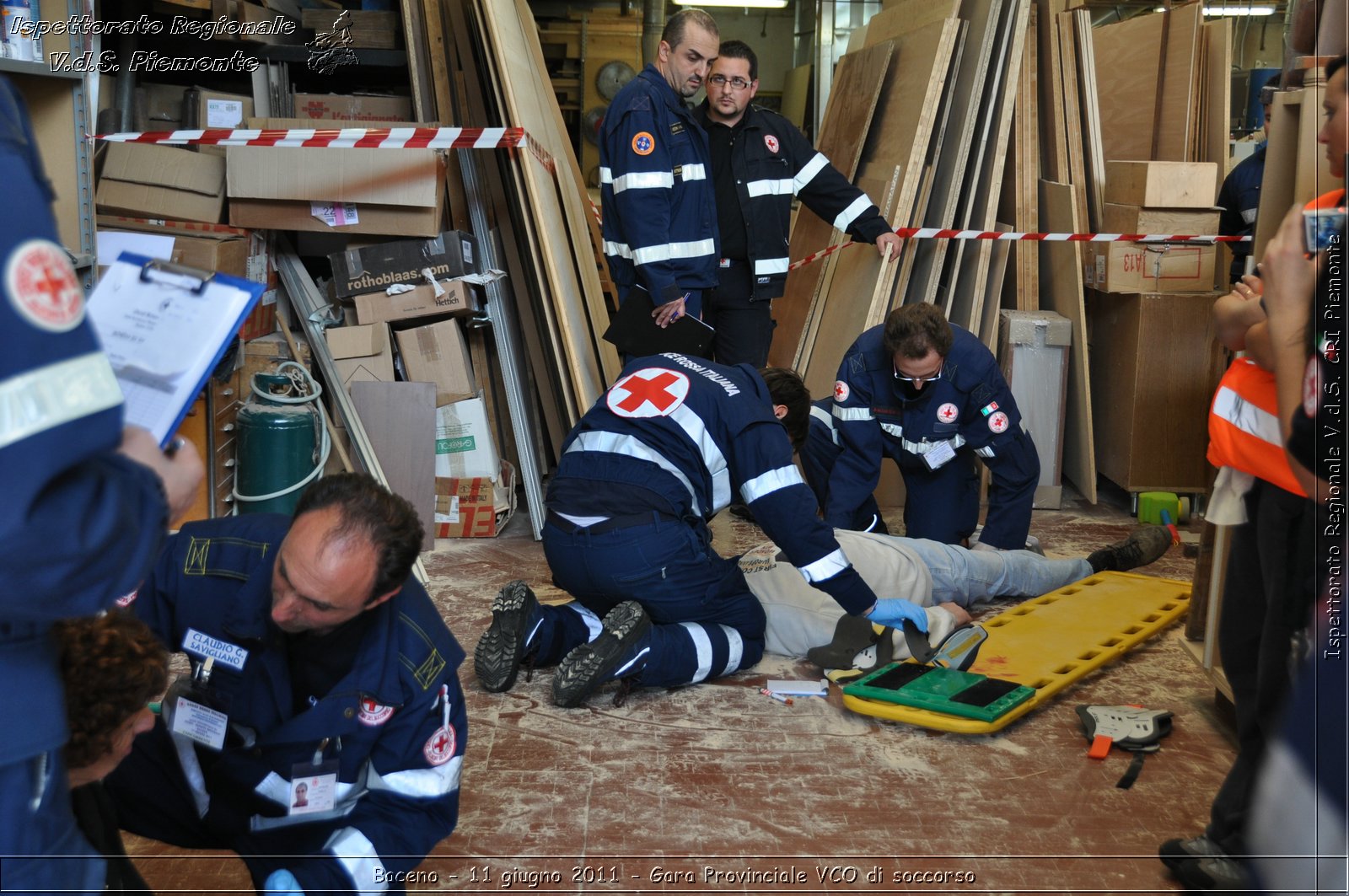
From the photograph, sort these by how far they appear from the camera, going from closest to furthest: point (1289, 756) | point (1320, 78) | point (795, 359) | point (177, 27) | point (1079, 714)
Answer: point (1289, 756) → point (1320, 78) → point (1079, 714) → point (177, 27) → point (795, 359)

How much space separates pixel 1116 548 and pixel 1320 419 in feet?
8.67

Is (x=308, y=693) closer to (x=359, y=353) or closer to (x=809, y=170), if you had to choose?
(x=359, y=353)

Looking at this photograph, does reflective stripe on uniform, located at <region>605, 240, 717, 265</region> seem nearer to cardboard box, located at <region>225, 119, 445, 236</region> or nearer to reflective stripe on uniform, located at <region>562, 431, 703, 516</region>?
cardboard box, located at <region>225, 119, 445, 236</region>

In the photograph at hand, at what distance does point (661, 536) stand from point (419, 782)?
1361 mm

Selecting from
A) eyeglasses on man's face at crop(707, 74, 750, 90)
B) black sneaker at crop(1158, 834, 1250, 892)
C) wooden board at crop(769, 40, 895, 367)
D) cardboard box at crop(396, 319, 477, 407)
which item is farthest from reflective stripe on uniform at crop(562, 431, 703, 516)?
wooden board at crop(769, 40, 895, 367)

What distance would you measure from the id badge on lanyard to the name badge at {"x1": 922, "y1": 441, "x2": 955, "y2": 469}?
288cm

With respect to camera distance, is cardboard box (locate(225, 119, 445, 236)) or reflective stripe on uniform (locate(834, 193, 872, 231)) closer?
cardboard box (locate(225, 119, 445, 236))

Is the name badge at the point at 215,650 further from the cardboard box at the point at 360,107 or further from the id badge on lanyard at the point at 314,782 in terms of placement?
the cardboard box at the point at 360,107

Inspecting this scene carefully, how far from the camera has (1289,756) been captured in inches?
77.0

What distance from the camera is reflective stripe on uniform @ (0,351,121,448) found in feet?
3.38

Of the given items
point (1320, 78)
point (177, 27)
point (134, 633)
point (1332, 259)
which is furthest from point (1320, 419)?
point (177, 27)

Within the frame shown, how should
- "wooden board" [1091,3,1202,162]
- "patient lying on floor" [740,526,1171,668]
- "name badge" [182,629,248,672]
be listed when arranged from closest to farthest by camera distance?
"name badge" [182,629,248,672]
"patient lying on floor" [740,526,1171,668]
"wooden board" [1091,3,1202,162]

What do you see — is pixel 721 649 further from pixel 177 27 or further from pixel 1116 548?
pixel 177 27

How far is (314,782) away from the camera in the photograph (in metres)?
1.90
